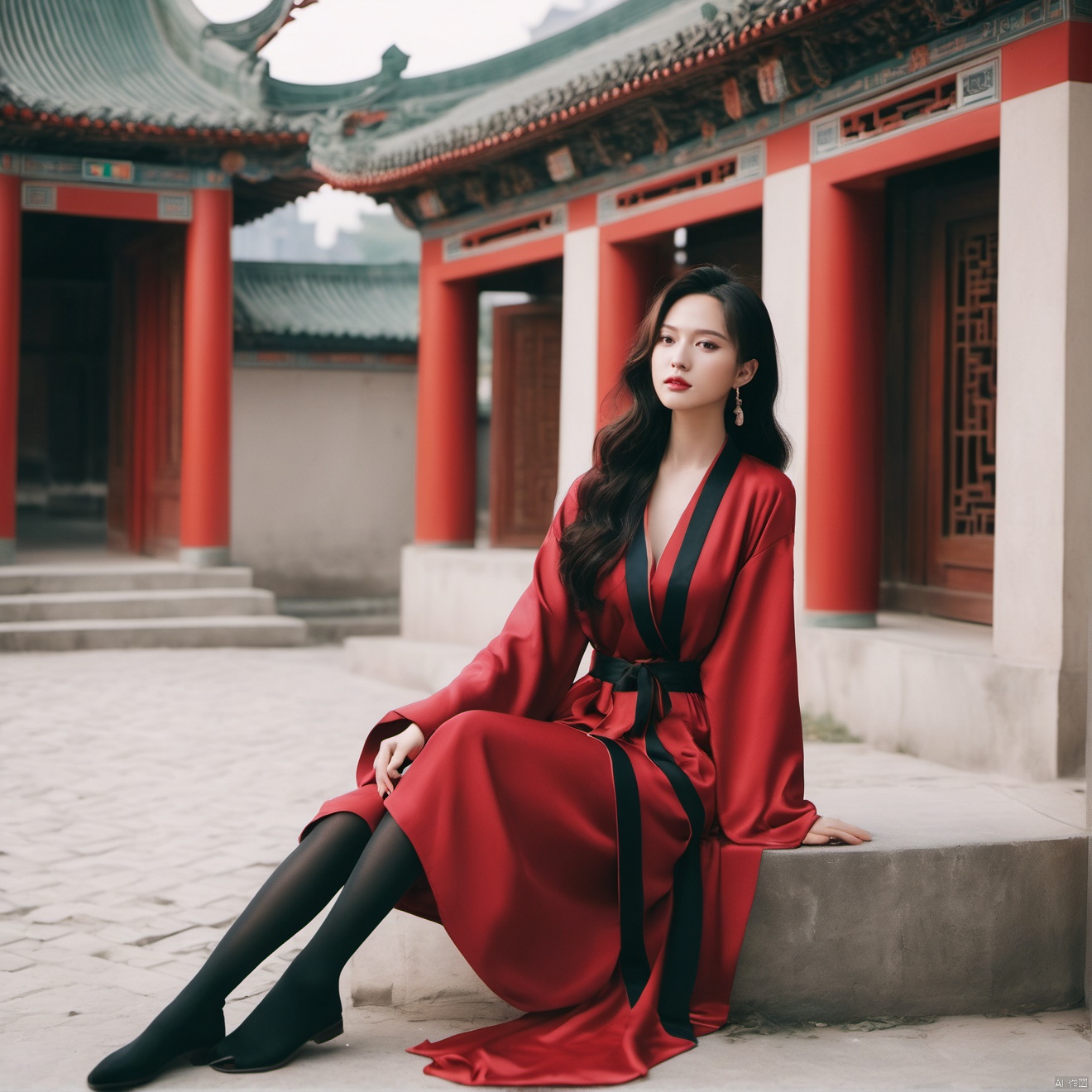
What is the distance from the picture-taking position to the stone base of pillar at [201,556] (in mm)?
11648

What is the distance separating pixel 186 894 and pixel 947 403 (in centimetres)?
445

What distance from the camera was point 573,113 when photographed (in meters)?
7.80

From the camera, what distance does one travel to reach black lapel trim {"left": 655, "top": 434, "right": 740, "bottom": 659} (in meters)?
3.00

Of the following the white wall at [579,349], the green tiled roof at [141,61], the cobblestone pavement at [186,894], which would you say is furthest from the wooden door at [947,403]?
the green tiled roof at [141,61]

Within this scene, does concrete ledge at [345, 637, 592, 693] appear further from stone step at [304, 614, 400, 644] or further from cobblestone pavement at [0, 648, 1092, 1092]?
stone step at [304, 614, 400, 644]

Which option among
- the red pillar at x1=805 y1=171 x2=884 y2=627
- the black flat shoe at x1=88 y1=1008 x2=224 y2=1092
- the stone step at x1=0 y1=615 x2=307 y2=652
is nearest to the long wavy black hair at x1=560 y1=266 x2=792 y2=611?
the black flat shoe at x1=88 y1=1008 x2=224 y2=1092

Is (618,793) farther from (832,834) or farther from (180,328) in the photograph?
(180,328)

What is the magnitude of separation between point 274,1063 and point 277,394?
11480 millimetres

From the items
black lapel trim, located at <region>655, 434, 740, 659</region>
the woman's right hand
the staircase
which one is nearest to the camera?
the woman's right hand

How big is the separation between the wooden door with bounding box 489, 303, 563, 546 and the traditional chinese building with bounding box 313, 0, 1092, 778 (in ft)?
0.07

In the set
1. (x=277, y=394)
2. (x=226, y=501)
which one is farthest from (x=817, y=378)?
(x=277, y=394)

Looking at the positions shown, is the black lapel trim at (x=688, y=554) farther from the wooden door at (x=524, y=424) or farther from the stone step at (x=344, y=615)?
the stone step at (x=344, y=615)

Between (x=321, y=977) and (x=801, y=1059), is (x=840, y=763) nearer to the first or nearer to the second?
(x=801, y=1059)

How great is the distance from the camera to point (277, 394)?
13.6m
